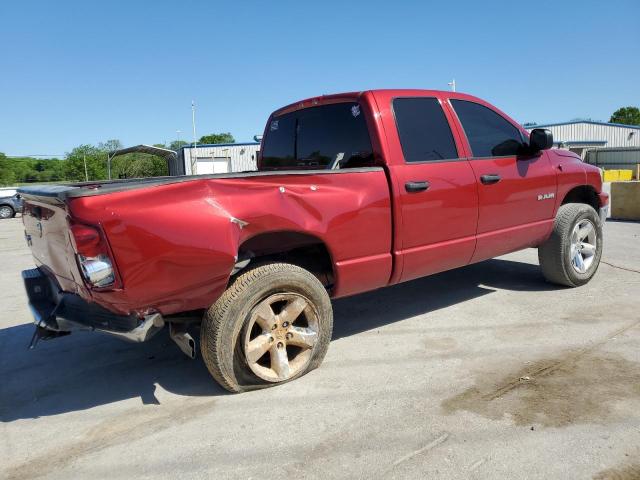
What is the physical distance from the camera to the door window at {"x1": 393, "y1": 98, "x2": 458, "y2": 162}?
12.9ft

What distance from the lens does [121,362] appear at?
13.0 feet

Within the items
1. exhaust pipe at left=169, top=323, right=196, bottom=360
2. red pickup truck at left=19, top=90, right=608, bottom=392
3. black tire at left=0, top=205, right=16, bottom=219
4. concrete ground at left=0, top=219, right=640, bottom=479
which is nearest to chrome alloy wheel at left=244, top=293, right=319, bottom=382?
red pickup truck at left=19, top=90, right=608, bottom=392

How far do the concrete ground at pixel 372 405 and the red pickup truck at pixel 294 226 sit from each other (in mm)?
422

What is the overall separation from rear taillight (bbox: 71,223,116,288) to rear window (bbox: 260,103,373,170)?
1932 mm

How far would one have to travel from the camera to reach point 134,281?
2674mm

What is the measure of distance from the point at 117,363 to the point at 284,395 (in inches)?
61.0

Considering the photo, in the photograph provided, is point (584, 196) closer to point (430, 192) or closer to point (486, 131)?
point (486, 131)

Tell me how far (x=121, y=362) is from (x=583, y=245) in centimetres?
480

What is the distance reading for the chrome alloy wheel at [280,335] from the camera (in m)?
3.16

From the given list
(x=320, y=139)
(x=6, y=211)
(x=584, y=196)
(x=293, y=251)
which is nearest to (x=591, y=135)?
(x=6, y=211)

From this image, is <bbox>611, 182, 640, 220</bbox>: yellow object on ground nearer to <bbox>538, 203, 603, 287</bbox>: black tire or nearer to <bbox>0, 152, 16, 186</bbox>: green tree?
<bbox>538, 203, 603, 287</bbox>: black tire

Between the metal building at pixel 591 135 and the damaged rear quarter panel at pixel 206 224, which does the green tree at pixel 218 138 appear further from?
the damaged rear quarter panel at pixel 206 224

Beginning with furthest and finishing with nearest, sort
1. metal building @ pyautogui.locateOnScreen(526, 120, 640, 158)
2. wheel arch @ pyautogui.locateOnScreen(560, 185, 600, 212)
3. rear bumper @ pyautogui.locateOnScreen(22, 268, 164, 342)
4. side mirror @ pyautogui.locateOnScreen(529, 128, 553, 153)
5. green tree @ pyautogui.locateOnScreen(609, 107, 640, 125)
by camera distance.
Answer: green tree @ pyautogui.locateOnScreen(609, 107, 640, 125)
metal building @ pyautogui.locateOnScreen(526, 120, 640, 158)
wheel arch @ pyautogui.locateOnScreen(560, 185, 600, 212)
side mirror @ pyautogui.locateOnScreen(529, 128, 553, 153)
rear bumper @ pyautogui.locateOnScreen(22, 268, 164, 342)

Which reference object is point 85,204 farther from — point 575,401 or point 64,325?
point 575,401
